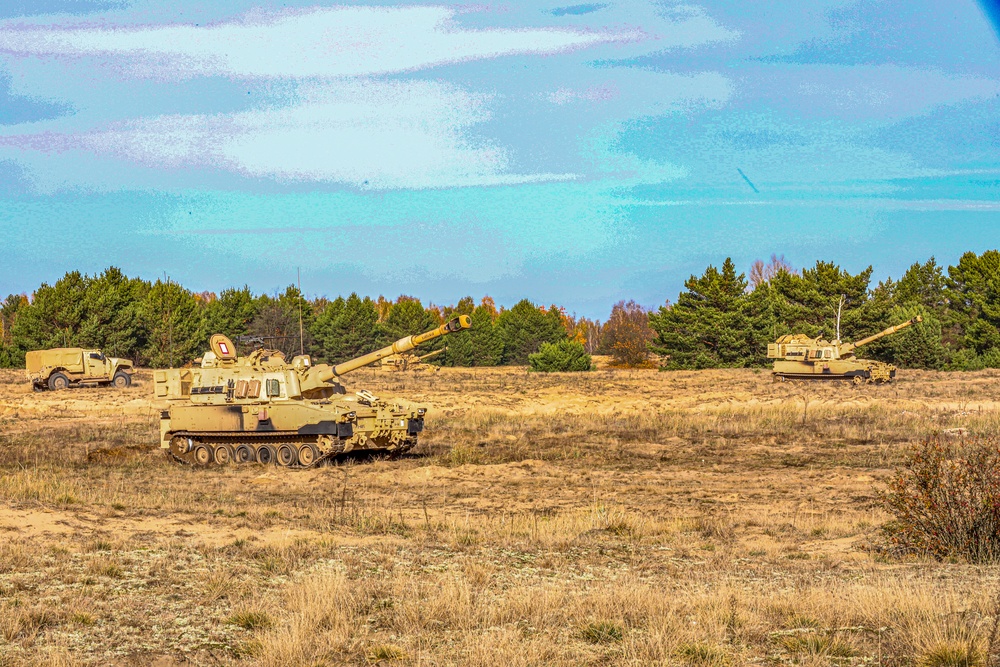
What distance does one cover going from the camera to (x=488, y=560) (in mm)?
11844

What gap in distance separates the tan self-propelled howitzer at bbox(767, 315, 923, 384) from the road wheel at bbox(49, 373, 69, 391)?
1340 inches

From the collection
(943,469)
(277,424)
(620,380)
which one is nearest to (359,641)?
(943,469)

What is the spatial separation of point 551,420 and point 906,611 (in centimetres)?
2801

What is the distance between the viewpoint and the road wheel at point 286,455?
24500 millimetres

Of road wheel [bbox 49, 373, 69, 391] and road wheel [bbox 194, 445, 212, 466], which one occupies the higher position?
road wheel [bbox 49, 373, 69, 391]

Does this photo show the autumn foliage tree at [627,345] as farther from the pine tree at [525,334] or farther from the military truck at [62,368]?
the military truck at [62,368]

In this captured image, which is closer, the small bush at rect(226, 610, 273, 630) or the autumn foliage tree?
the small bush at rect(226, 610, 273, 630)

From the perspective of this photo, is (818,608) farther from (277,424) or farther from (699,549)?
(277,424)

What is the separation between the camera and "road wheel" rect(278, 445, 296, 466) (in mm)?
24500

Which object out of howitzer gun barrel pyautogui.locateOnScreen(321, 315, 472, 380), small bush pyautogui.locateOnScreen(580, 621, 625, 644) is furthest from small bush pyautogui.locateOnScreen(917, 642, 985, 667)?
howitzer gun barrel pyautogui.locateOnScreen(321, 315, 472, 380)

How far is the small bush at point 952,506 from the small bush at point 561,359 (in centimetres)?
5591

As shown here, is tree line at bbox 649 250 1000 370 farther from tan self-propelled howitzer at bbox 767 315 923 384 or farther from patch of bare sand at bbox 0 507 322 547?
patch of bare sand at bbox 0 507 322 547

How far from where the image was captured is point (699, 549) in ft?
43.2

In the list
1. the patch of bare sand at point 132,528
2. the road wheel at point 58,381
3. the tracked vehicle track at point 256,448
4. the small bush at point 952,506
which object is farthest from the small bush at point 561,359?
the small bush at point 952,506
